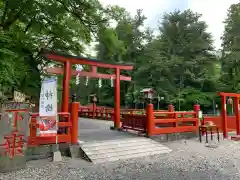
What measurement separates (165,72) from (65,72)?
19.0 meters

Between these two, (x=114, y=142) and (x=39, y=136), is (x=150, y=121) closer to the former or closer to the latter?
(x=114, y=142)

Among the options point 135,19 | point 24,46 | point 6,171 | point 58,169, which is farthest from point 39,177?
point 135,19

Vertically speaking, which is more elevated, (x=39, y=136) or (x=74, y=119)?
(x=74, y=119)

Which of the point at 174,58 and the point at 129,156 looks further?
the point at 174,58

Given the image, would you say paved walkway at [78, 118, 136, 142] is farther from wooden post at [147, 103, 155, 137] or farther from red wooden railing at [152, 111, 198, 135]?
red wooden railing at [152, 111, 198, 135]

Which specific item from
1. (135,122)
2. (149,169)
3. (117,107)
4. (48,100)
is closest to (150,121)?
(135,122)

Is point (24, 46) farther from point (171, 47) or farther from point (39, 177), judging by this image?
point (171, 47)

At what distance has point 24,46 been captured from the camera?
925cm

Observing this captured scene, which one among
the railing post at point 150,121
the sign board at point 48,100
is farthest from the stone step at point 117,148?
the sign board at point 48,100

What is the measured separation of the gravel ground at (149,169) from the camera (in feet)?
17.7

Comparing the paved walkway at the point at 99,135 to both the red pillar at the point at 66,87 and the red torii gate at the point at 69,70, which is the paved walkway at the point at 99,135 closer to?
the red torii gate at the point at 69,70

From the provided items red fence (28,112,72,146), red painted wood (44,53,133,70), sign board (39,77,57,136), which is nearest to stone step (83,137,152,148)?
red fence (28,112,72,146)

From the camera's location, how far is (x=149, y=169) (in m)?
6.05

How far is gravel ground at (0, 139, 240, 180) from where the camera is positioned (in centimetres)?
541
